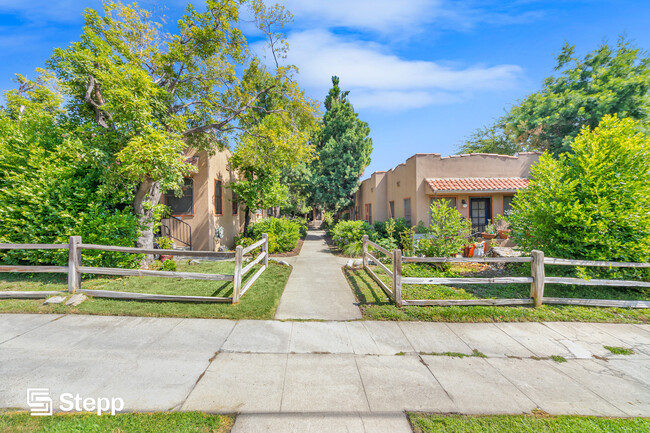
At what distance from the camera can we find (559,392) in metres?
2.92

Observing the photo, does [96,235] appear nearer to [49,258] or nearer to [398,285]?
[49,258]

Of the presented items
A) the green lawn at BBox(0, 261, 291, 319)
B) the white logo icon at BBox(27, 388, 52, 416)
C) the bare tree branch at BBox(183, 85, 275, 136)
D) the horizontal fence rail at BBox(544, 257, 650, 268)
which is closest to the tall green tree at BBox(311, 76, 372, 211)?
the bare tree branch at BBox(183, 85, 275, 136)

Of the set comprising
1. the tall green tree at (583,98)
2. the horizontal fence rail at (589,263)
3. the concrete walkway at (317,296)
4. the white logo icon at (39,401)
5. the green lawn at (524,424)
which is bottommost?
the green lawn at (524,424)

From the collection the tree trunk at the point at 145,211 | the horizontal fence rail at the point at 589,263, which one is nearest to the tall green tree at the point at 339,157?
the tree trunk at the point at 145,211

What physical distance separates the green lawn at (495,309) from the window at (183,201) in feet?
27.2

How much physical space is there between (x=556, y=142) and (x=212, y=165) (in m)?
19.4

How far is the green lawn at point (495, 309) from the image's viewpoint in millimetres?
4879

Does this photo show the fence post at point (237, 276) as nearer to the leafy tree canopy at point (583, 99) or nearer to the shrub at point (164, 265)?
the shrub at point (164, 265)

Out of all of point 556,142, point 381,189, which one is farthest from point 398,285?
point 556,142

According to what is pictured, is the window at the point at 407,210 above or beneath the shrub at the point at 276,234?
above

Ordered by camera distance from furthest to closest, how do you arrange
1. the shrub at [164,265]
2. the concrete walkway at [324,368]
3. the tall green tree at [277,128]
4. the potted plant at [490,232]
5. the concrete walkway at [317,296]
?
the potted plant at [490,232]
the tall green tree at [277,128]
the shrub at [164,265]
the concrete walkway at [317,296]
the concrete walkway at [324,368]

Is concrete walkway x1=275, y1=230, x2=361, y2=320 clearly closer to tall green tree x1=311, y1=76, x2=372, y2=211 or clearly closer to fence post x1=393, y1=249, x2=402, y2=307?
fence post x1=393, y1=249, x2=402, y2=307

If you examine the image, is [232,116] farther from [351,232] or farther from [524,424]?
[524,424]

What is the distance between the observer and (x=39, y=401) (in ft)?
8.50
